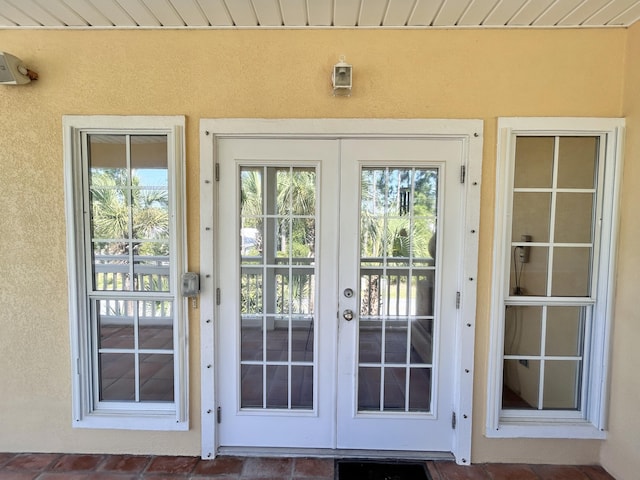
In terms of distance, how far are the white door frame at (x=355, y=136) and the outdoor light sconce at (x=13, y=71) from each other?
3.55 feet

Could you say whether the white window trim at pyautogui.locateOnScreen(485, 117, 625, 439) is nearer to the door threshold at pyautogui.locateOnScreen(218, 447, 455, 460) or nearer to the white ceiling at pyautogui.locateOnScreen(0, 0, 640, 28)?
the door threshold at pyautogui.locateOnScreen(218, 447, 455, 460)

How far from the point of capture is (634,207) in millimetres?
1832

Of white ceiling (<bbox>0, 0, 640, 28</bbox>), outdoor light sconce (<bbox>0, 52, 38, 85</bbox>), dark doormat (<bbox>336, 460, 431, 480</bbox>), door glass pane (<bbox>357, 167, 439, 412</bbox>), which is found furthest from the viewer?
door glass pane (<bbox>357, 167, 439, 412</bbox>)

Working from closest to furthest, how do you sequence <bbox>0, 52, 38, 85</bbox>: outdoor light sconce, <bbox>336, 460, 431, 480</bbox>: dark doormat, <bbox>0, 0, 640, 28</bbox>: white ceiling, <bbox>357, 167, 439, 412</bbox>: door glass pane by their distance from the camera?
1. <bbox>0, 0, 640, 28</bbox>: white ceiling
2. <bbox>0, 52, 38, 85</bbox>: outdoor light sconce
3. <bbox>336, 460, 431, 480</bbox>: dark doormat
4. <bbox>357, 167, 439, 412</bbox>: door glass pane

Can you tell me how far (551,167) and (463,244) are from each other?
2.40 ft

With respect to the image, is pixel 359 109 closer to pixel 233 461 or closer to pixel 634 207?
pixel 634 207

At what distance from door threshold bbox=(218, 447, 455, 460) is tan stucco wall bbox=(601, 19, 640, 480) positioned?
982 millimetres

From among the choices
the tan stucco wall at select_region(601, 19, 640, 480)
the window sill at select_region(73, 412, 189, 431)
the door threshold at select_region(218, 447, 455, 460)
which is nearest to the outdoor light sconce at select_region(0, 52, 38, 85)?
the window sill at select_region(73, 412, 189, 431)

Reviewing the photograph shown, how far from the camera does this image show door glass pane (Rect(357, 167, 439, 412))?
2.03 metres

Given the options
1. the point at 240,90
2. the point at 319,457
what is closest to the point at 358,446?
the point at 319,457

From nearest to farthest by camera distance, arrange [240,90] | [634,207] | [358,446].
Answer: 1. [634,207]
2. [240,90]
3. [358,446]

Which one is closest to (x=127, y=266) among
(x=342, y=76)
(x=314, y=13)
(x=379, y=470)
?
(x=342, y=76)

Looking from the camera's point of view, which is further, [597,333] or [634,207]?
[597,333]

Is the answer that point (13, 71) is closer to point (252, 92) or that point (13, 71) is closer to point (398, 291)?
point (252, 92)
